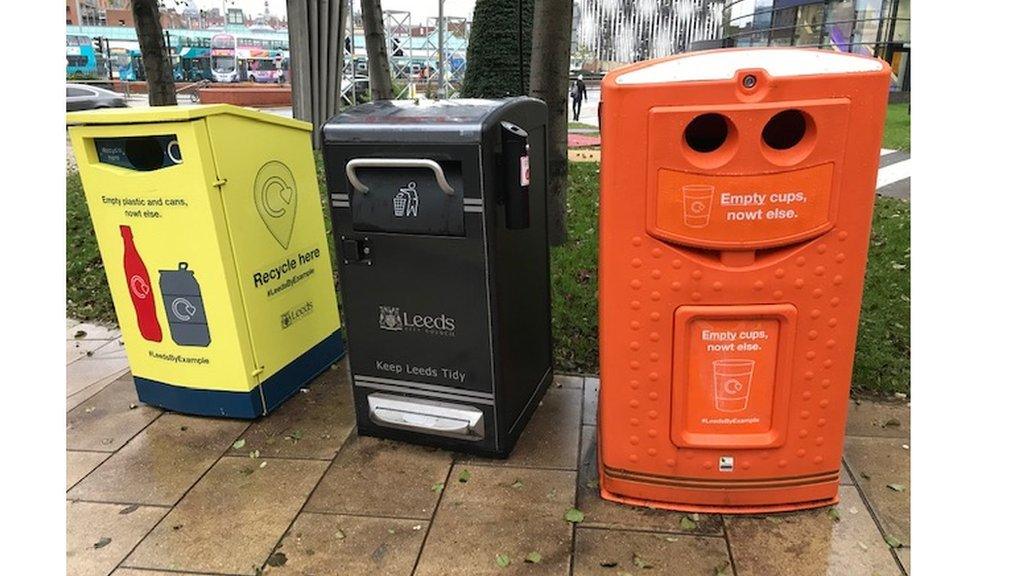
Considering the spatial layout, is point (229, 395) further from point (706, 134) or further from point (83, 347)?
point (706, 134)

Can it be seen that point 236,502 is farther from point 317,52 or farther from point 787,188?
point 317,52

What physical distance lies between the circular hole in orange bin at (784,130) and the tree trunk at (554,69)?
8.06 feet

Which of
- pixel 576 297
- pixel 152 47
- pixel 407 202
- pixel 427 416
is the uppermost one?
pixel 152 47

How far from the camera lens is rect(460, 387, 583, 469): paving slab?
282 centimetres

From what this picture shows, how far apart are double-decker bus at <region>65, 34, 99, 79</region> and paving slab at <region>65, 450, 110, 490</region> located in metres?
41.4

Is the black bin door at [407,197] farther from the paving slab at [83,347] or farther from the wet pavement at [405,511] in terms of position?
the paving slab at [83,347]

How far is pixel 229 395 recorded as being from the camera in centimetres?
313

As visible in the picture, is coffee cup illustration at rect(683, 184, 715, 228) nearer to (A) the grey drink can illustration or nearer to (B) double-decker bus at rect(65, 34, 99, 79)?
(A) the grey drink can illustration

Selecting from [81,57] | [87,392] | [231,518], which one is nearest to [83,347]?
[87,392]

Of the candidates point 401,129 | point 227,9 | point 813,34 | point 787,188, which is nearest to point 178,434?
point 401,129

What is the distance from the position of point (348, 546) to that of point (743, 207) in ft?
5.83

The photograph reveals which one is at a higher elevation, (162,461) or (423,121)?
(423,121)

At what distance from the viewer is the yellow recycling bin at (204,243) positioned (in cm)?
282

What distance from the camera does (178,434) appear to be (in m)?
3.12
